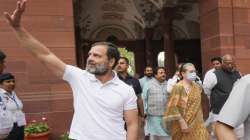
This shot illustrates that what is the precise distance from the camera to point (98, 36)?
21422 mm

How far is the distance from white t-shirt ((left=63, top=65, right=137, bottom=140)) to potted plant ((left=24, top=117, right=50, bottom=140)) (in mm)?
4052

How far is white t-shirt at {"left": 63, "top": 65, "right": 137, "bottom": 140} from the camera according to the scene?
10.1ft

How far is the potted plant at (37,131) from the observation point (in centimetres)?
706

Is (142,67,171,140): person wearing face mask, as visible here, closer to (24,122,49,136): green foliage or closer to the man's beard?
(24,122,49,136): green foliage

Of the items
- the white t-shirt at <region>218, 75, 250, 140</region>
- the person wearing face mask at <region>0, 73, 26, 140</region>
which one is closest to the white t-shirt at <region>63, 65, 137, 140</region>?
the person wearing face mask at <region>0, 73, 26, 140</region>

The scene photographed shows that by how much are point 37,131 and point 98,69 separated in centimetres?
431

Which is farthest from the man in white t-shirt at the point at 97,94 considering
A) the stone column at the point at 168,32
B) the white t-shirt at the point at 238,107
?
the stone column at the point at 168,32

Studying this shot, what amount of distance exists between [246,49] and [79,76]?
653cm

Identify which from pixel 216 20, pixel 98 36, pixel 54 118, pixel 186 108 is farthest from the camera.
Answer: pixel 98 36

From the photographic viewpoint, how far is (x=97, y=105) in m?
3.08

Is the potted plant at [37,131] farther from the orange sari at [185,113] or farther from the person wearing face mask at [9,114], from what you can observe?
the orange sari at [185,113]

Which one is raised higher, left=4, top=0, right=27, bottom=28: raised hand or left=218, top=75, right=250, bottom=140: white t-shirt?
left=4, top=0, right=27, bottom=28: raised hand

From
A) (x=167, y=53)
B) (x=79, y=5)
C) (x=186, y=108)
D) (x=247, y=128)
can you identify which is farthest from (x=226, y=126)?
(x=79, y=5)

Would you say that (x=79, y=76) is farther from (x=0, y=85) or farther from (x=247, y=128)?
(x=0, y=85)
